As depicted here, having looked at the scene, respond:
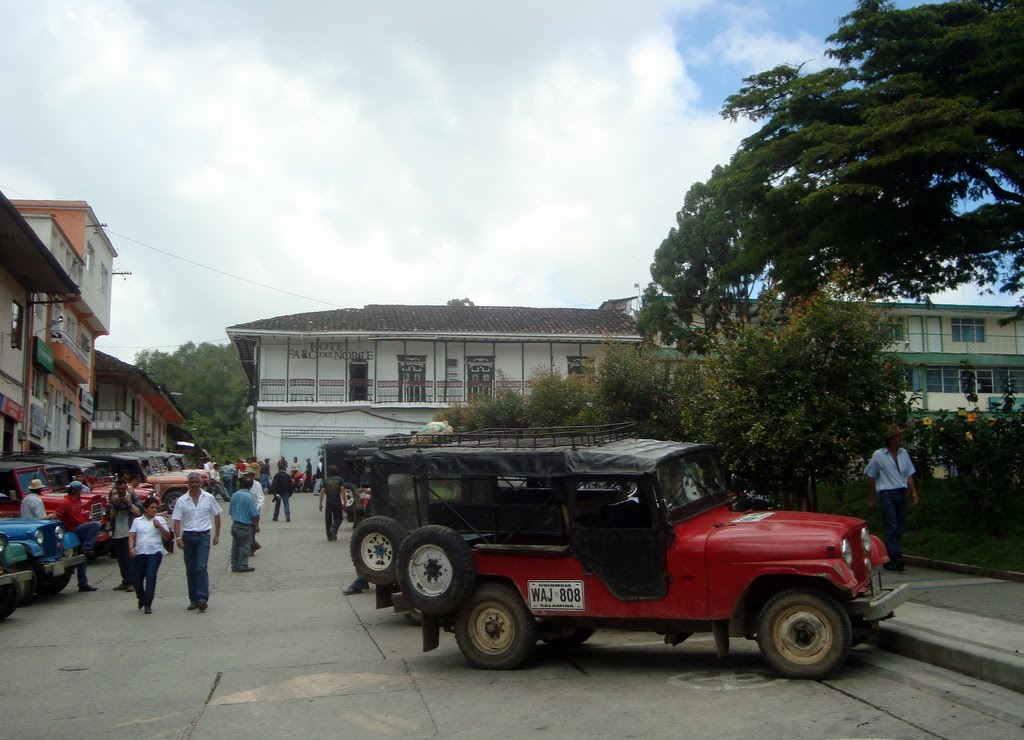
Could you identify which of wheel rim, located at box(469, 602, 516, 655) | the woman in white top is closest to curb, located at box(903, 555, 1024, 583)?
wheel rim, located at box(469, 602, 516, 655)

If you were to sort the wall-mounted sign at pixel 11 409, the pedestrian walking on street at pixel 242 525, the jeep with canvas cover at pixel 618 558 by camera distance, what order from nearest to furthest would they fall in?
1. the jeep with canvas cover at pixel 618 558
2. the pedestrian walking on street at pixel 242 525
3. the wall-mounted sign at pixel 11 409

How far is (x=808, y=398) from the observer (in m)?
11.8

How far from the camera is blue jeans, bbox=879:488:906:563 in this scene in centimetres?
1191

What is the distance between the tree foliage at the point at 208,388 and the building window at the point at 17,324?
4507 centimetres

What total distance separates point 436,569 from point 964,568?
6.96m

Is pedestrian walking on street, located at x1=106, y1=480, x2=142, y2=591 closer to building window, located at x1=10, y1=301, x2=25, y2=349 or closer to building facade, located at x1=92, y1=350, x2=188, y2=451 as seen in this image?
building window, located at x1=10, y1=301, x2=25, y2=349

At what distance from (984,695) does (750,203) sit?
936 centimetres

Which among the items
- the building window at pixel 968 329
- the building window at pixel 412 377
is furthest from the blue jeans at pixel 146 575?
the building window at pixel 968 329

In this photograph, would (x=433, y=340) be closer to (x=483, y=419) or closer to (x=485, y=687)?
(x=483, y=419)

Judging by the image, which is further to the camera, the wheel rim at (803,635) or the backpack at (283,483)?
the backpack at (283,483)

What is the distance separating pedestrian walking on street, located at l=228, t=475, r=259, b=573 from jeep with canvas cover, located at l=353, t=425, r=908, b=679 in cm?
815

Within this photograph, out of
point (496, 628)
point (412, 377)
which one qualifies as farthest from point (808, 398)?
point (412, 377)

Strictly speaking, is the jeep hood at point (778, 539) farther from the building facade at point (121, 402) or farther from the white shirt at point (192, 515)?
the building facade at point (121, 402)

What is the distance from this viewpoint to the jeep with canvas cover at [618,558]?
7504 mm
